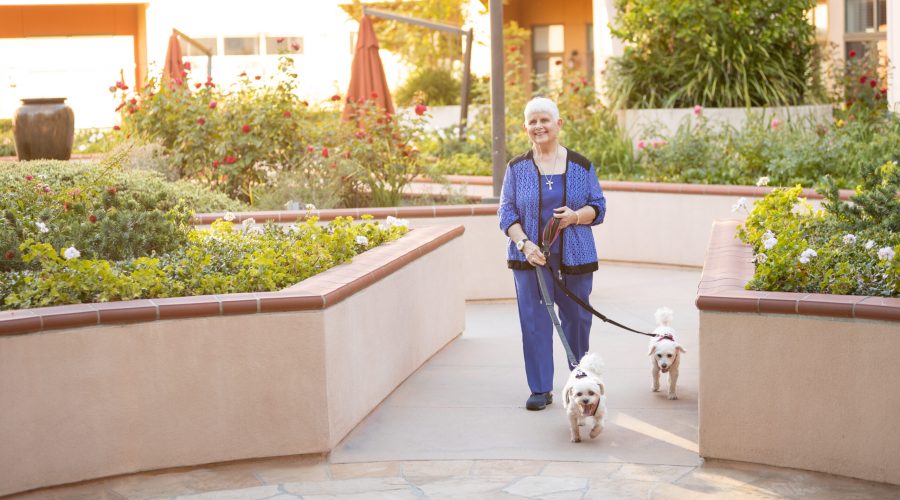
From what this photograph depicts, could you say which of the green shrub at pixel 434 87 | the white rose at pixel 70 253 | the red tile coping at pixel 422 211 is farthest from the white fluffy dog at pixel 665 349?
the green shrub at pixel 434 87

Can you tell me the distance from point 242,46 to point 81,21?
3681 mm

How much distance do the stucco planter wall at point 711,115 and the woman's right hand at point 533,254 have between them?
26.9 feet

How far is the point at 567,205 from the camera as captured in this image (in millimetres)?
6750

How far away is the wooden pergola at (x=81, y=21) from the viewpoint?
28.3m

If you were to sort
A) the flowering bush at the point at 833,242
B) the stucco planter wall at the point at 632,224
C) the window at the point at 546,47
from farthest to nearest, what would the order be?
1. the window at the point at 546,47
2. the stucco planter wall at the point at 632,224
3. the flowering bush at the point at 833,242

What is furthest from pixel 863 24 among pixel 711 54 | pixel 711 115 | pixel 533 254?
pixel 533 254

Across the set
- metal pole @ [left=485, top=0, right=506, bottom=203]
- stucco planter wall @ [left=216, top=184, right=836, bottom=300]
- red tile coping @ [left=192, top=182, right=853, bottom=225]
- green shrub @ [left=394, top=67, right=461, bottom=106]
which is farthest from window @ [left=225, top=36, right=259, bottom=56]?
metal pole @ [left=485, top=0, right=506, bottom=203]

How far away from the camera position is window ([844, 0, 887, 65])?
17.8m

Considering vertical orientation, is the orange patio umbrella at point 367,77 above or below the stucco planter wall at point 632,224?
above

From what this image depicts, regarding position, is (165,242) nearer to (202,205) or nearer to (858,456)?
(202,205)

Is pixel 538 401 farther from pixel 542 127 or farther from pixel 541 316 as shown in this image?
pixel 542 127

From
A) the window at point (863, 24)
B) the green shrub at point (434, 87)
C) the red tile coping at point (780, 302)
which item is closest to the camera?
the red tile coping at point (780, 302)

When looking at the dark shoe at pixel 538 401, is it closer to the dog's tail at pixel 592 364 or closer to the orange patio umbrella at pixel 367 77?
the dog's tail at pixel 592 364

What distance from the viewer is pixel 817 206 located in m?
11.2
